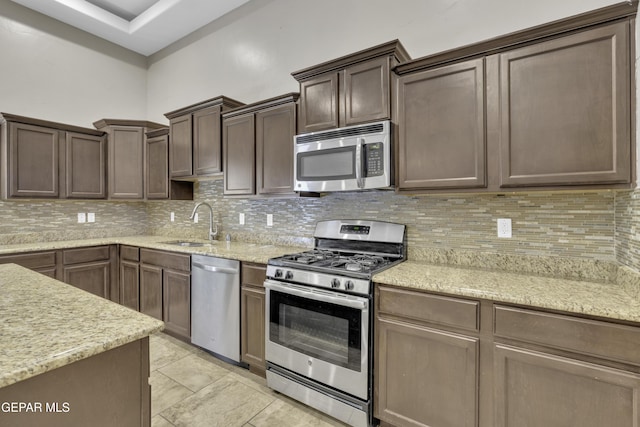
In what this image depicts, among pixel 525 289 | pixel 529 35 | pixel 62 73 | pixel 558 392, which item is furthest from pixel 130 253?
pixel 529 35

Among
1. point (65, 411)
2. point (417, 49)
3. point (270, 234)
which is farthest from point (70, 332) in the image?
point (417, 49)

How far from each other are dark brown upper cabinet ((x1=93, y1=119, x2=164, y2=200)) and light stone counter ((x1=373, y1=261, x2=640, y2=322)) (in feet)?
11.0

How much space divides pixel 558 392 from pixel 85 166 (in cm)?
465

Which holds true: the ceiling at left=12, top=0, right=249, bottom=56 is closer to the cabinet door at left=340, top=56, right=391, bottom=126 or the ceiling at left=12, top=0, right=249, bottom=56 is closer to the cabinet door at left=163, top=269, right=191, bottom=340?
the cabinet door at left=340, top=56, right=391, bottom=126

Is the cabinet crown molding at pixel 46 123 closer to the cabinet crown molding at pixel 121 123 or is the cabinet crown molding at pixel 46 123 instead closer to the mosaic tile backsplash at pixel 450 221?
the cabinet crown molding at pixel 121 123

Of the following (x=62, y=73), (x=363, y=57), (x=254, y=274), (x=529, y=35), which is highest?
(x=62, y=73)

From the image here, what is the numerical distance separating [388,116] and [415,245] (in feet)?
3.17

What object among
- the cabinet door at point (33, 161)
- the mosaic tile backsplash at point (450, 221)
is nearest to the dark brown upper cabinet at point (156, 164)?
the mosaic tile backsplash at point (450, 221)

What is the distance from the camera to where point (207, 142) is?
10.4 feet

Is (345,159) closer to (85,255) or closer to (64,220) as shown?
(85,255)

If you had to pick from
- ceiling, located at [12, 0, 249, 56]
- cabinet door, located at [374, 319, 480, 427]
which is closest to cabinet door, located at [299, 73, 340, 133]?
cabinet door, located at [374, 319, 480, 427]

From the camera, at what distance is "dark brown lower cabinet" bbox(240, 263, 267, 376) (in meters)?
2.33

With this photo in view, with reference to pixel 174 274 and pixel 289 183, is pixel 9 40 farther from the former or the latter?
pixel 289 183

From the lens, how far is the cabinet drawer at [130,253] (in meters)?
3.36
